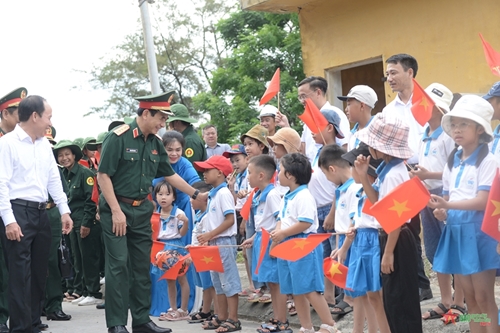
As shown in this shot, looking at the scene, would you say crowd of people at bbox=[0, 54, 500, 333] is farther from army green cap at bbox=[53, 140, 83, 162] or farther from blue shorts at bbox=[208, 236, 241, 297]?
army green cap at bbox=[53, 140, 83, 162]

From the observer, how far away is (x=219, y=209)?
23.9ft

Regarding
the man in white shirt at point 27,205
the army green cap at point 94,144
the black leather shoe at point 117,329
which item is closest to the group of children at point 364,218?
the black leather shoe at point 117,329

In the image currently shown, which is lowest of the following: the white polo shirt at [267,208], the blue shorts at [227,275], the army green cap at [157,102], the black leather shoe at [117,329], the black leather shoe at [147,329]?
the black leather shoe at [147,329]

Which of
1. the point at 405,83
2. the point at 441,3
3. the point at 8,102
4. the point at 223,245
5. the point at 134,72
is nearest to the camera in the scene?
the point at 405,83

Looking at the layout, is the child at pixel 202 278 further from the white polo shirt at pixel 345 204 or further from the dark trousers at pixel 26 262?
the white polo shirt at pixel 345 204

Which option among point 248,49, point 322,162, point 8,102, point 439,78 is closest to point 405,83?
point 322,162

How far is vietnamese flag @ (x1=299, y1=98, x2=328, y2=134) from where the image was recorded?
22.5ft

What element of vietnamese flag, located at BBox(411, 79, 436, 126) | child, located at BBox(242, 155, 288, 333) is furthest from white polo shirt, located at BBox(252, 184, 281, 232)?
vietnamese flag, located at BBox(411, 79, 436, 126)

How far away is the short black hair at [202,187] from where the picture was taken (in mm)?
7789

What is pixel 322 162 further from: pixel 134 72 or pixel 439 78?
pixel 134 72

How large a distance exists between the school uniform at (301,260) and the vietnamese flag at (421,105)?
123 cm

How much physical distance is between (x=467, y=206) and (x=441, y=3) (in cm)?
547

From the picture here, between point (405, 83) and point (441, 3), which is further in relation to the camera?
point (441, 3)

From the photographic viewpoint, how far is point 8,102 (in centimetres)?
766
